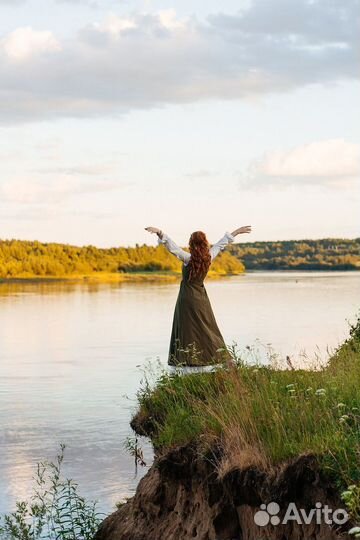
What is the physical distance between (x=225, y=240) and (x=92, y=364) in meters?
16.4

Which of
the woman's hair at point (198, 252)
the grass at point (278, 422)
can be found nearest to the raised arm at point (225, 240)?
the woman's hair at point (198, 252)

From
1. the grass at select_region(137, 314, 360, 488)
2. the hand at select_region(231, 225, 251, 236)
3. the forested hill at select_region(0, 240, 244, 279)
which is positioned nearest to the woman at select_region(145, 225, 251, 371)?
the hand at select_region(231, 225, 251, 236)

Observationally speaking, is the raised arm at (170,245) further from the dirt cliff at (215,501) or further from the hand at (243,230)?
the dirt cliff at (215,501)

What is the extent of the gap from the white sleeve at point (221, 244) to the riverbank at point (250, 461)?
2.66 m

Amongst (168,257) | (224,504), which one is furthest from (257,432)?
(168,257)

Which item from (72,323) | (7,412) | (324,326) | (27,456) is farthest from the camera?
(72,323)

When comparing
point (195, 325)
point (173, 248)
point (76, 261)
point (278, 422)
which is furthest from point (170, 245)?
point (76, 261)

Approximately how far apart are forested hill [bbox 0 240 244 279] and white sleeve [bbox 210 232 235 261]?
90521mm

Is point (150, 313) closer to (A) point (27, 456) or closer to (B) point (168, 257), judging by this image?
(A) point (27, 456)

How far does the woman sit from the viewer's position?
1275 cm

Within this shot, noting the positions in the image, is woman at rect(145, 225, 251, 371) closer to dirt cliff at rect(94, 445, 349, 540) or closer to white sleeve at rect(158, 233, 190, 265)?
white sleeve at rect(158, 233, 190, 265)

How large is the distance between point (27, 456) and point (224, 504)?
309 inches

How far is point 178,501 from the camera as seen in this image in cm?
920

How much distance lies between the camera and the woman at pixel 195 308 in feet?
41.8
